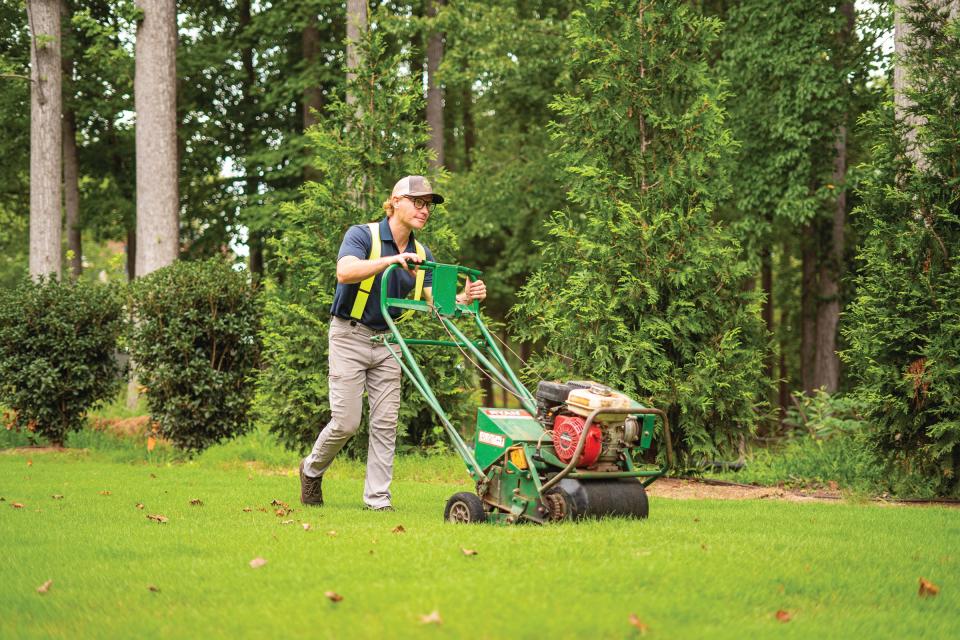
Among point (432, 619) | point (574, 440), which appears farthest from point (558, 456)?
point (432, 619)

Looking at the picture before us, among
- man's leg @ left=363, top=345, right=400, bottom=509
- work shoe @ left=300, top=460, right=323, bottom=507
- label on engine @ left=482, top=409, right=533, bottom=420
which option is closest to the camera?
label on engine @ left=482, top=409, right=533, bottom=420

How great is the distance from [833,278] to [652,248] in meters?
11.4

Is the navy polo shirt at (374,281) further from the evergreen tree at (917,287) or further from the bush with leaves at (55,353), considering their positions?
the bush with leaves at (55,353)

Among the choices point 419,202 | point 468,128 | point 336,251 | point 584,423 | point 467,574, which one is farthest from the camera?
point 468,128

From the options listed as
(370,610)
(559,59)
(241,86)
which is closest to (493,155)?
(559,59)

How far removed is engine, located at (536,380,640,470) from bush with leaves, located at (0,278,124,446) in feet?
28.1

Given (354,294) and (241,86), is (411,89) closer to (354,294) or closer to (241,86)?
(354,294)

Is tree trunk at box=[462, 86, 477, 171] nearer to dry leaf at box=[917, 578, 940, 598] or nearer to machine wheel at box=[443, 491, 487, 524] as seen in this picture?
machine wheel at box=[443, 491, 487, 524]

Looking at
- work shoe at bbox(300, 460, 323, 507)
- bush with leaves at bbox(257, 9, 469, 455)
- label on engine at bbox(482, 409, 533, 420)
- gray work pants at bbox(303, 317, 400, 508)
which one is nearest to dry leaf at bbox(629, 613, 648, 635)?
label on engine at bbox(482, 409, 533, 420)

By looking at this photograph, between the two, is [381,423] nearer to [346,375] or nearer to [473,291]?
[346,375]

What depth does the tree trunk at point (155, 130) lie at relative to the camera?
1591 cm

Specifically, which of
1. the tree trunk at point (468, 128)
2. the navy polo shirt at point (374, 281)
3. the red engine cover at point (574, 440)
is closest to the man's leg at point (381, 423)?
the navy polo shirt at point (374, 281)

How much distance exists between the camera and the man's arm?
21.3ft

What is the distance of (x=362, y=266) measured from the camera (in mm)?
6672
